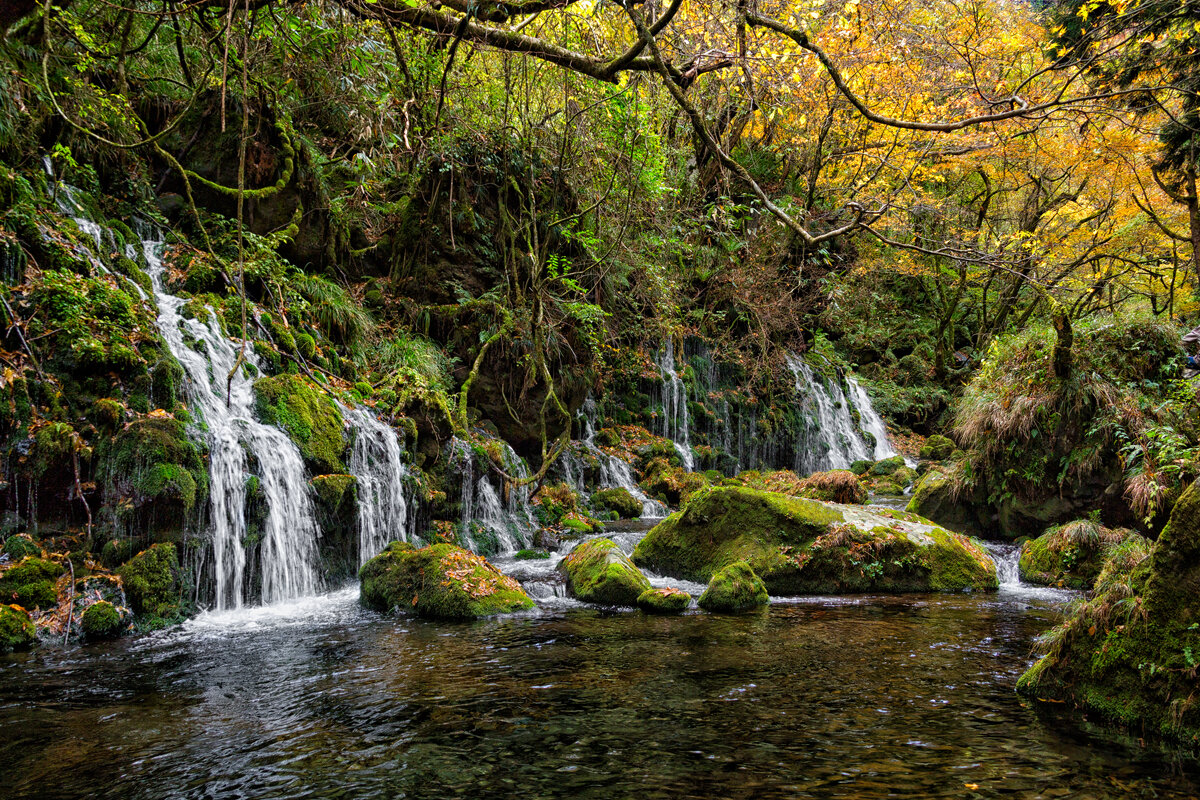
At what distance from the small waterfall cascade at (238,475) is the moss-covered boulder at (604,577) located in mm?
3167

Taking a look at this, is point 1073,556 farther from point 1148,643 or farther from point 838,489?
point 1148,643

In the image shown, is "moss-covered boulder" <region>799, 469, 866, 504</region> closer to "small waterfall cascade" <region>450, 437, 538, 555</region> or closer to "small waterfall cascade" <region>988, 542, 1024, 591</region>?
"small waterfall cascade" <region>988, 542, 1024, 591</region>

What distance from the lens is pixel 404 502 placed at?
9.05 metres

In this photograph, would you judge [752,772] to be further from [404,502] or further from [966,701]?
[404,502]

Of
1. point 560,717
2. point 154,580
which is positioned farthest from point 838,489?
point 154,580

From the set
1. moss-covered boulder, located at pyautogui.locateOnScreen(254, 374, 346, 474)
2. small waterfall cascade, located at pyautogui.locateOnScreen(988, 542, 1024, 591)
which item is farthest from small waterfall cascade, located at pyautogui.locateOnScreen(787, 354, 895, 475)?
moss-covered boulder, located at pyautogui.locateOnScreen(254, 374, 346, 474)

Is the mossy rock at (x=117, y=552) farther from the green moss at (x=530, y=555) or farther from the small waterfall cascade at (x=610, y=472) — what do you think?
the small waterfall cascade at (x=610, y=472)

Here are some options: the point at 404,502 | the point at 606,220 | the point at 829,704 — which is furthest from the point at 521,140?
the point at 829,704

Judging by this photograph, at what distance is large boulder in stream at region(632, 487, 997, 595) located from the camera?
7.40 metres

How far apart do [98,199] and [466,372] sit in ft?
19.7

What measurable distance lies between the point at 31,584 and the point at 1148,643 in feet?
26.5

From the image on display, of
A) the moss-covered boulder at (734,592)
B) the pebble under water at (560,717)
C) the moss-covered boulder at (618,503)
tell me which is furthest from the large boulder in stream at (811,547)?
the moss-covered boulder at (618,503)

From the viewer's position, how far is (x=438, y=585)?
6.41m

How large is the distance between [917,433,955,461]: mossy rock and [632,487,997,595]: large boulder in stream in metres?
9.07
